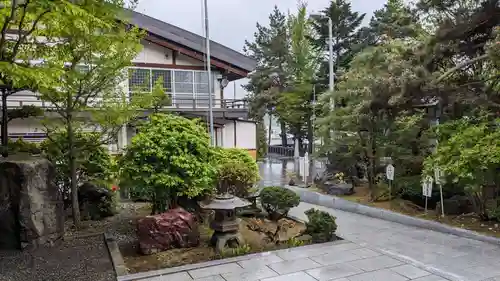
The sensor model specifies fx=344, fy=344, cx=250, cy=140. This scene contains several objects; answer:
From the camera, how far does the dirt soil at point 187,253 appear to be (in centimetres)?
559

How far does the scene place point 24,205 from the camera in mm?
6234

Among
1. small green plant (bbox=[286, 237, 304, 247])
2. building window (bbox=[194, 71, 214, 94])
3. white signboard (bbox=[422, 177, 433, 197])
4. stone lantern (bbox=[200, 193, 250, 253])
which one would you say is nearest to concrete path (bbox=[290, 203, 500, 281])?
white signboard (bbox=[422, 177, 433, 197])

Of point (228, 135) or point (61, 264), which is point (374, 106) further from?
point (228, 135)

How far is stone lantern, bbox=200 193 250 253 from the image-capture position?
6.14 metres

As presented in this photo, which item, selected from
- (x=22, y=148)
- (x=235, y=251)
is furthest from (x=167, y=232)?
(x=22, y=148)

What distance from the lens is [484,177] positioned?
21.6 feet

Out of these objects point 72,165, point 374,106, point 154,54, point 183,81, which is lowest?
point 72,165

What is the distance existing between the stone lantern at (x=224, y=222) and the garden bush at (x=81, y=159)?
3002 millimetres

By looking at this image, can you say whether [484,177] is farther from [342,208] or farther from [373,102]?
[342,208]

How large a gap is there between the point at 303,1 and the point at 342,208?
66.0 ft

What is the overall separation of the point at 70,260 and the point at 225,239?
2.63m

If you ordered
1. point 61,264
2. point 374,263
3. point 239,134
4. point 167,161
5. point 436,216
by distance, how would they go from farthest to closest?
point 239,134
point 436,216
point 167,161
point 61,264
point 374,263

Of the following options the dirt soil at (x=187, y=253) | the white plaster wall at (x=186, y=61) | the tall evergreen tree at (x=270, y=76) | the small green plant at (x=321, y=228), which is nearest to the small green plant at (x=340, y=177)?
the dirt soil at (x=187, y=253)

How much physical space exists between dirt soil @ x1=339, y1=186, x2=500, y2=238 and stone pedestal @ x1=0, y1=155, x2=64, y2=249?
25.5 ft
